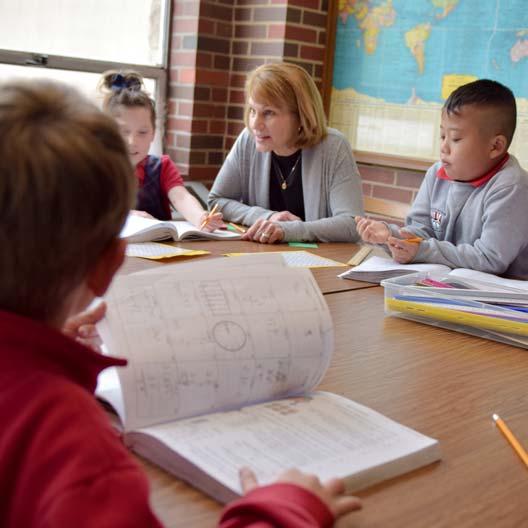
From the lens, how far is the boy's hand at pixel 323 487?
A: 0.67 m

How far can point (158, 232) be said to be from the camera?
199cm

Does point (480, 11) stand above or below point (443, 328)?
above

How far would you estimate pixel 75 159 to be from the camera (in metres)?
0.55

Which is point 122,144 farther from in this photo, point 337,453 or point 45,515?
point 337,453

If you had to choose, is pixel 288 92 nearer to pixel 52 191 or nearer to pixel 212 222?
pixel 212 222

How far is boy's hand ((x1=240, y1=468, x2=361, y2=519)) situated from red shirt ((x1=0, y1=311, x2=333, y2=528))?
0.15 m

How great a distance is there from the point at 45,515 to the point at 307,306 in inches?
19.7

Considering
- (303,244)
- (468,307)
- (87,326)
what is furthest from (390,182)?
(87,326)

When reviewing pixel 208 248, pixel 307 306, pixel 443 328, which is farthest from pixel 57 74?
pixel 307 306

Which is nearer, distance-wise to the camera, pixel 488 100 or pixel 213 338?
pixel 213 338

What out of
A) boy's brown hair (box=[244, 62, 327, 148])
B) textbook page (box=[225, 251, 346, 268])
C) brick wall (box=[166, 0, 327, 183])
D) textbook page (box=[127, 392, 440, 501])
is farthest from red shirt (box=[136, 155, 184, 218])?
textbook page (box=[127, 392, 440, 501])

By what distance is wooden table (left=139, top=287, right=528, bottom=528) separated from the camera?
720mm

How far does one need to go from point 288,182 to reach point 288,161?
0.08 m

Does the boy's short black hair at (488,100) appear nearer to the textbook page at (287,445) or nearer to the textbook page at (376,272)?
the textbook page at (376,272)
